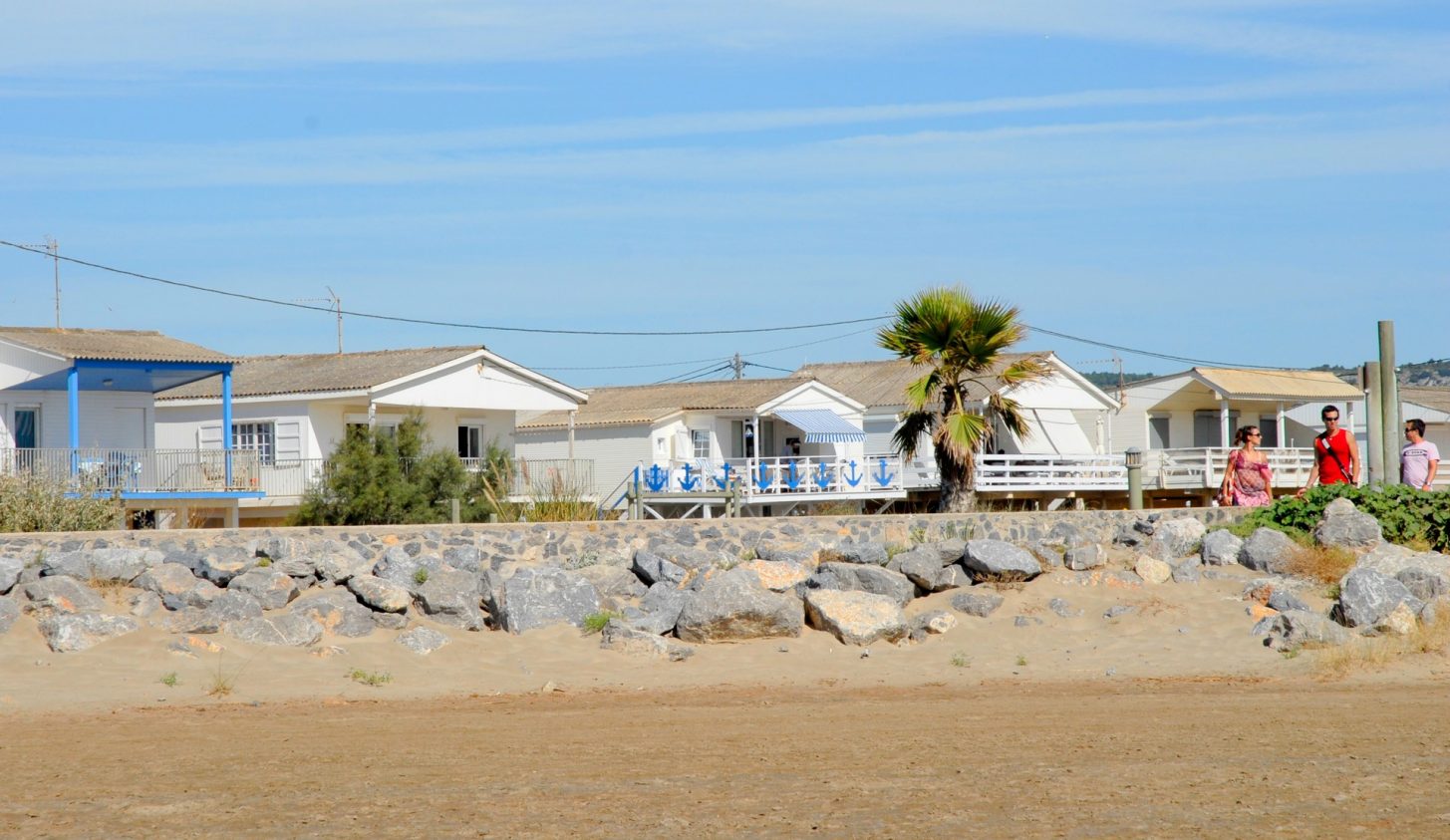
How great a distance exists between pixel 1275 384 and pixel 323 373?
25.8 m

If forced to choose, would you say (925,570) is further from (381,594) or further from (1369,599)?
(381,594)

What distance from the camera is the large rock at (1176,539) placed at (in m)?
17.0

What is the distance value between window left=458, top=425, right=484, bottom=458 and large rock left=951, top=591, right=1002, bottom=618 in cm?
2000

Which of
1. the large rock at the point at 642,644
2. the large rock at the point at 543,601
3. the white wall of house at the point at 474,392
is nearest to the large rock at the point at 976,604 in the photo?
the large rock at the point at 642,644

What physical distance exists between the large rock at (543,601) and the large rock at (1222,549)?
22.0 ft

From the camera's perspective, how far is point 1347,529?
16562 mm

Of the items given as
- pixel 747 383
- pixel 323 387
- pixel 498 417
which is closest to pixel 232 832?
pixel 323 387

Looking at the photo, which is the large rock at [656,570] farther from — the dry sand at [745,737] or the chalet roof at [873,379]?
the chalet roof at [873,379]

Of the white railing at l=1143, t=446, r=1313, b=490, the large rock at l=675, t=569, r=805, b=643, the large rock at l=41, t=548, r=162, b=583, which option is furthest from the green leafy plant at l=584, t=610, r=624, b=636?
the white railing at l=1143, t=446, r=1313, b=490

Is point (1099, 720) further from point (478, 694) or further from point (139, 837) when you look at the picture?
point (139, 837)

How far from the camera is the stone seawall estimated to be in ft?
48.1

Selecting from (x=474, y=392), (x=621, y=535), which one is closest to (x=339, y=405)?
(x=474, y=392)

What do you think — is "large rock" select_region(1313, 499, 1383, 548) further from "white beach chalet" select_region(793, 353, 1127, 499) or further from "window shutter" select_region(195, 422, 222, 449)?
"window shutter" select_region(195, 422, 222, 449)

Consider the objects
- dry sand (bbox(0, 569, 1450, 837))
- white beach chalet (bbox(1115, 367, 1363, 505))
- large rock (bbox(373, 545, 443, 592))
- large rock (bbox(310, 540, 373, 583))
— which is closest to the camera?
dry sand (bbox(0, 569, 1450, 837))
